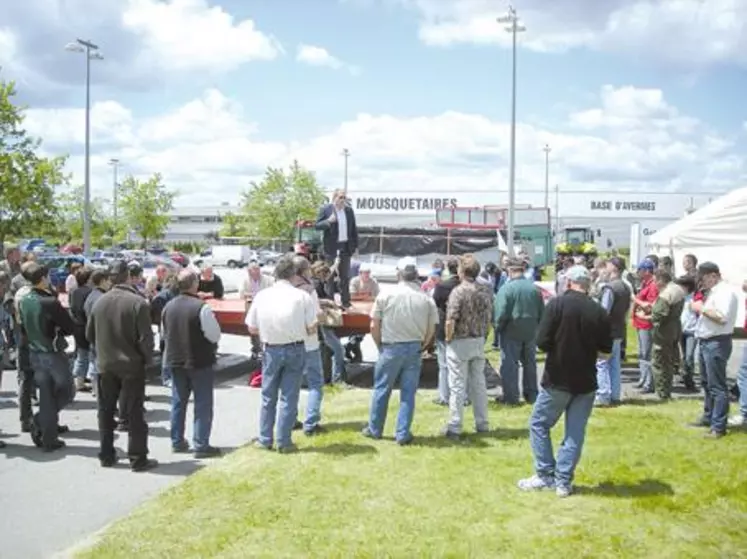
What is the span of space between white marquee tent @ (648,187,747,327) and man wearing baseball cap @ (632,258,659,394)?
257 inches

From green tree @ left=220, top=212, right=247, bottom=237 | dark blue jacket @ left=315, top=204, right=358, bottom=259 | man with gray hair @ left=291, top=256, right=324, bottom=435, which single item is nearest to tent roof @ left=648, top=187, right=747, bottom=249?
dark blue jacket @ left=315, top=204, right=358, bottom=259

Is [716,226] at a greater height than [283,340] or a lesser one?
greater

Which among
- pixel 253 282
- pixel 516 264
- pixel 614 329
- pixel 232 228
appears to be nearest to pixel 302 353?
pixel 516 264

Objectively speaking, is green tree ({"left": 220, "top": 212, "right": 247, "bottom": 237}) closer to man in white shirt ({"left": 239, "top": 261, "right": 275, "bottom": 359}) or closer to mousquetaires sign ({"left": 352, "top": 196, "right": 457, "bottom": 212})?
mousquetaires sign ({"left": 352, "top": 196, "right": 457, "bottom": 212})

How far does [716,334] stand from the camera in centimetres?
752

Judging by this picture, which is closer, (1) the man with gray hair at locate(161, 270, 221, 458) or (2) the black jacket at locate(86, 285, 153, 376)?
(2) the black jacket at locate(86, 285, 153, 376)

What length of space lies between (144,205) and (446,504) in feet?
173

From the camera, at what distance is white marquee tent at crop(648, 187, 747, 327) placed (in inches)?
637

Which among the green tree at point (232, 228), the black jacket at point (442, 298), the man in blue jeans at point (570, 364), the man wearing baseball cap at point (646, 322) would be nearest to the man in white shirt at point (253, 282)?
the black jacket at point (442, 298)

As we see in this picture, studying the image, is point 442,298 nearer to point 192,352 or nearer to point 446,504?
point 192,352

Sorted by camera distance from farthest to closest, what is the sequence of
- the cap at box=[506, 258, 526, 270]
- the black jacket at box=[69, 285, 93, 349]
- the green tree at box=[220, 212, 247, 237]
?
the green tree at box=[220, 212, 247, 237] < the black jacket at box=[69, 285, 93, 349] < the cap at box=[506, 258, 526, 270]

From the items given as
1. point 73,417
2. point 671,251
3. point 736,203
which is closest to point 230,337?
point 73,417

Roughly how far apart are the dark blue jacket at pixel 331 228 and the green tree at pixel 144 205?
47.6 m

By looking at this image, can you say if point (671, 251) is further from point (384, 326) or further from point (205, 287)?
point (384, 326)
